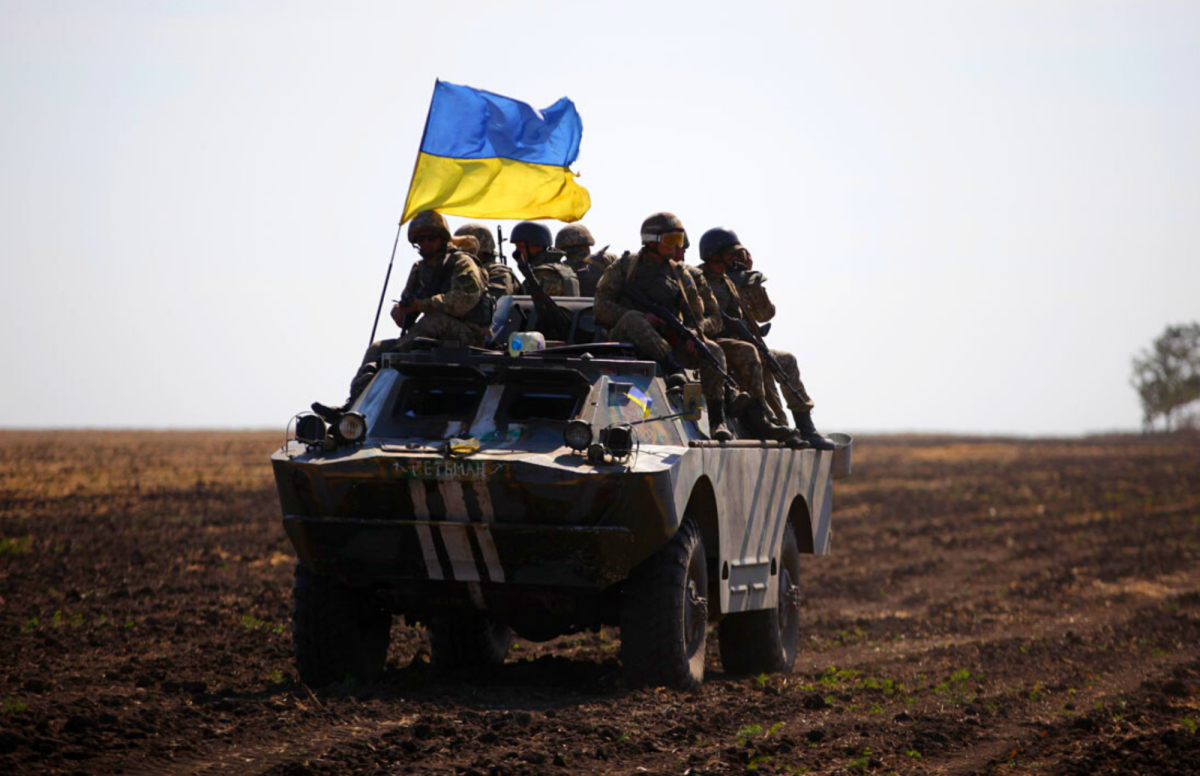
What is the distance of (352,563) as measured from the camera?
9.80m

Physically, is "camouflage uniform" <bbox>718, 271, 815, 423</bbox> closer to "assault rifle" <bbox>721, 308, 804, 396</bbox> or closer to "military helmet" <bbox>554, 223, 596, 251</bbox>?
"assault rifle" <bbox>721, 308, 804, 396</bbox>

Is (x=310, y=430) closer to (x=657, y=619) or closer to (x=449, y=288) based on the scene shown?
(x=449, y=288)

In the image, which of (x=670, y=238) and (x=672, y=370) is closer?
(x=672, y=370)

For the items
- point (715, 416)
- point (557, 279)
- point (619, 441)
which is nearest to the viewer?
point (619, 441)

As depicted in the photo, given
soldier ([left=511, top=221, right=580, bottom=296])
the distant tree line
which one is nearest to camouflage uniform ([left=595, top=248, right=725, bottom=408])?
soldier ([left=511, top=221, right=580, bottom=296])

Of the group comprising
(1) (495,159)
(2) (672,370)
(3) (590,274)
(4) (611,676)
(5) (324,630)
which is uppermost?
(1) (495,159)

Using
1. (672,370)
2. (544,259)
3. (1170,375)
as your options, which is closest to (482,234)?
(544,259)

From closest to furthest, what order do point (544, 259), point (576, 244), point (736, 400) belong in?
point (736, 400) → point (544, 259) → point (576, 244)

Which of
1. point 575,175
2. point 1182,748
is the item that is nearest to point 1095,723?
point 1182,748

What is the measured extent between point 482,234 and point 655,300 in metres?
2.91

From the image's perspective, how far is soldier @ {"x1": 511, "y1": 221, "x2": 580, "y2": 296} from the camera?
13406 mm

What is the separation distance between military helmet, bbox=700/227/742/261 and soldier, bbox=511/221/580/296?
42.2 inches

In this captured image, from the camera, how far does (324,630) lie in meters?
9.99

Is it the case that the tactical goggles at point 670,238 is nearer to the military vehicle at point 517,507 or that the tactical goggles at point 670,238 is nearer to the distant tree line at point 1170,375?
the military vehicle at point 517,507
